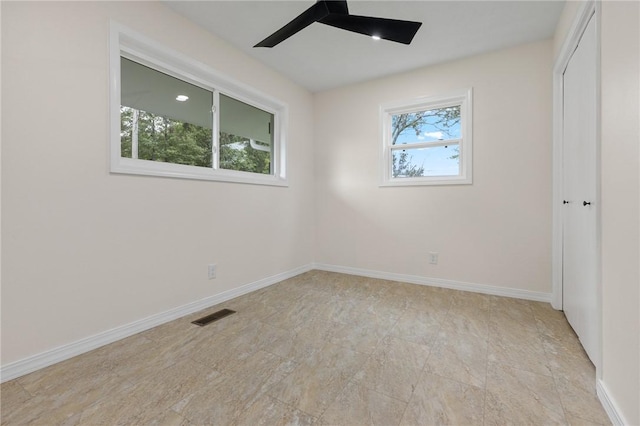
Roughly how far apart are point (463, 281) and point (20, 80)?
4.06m

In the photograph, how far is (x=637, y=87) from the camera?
1.09 meters

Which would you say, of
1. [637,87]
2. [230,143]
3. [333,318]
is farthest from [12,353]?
[637,87]

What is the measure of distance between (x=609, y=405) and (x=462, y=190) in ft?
7.43

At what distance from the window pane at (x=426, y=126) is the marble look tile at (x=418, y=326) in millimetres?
2104

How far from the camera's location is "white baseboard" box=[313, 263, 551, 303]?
2.86 meters

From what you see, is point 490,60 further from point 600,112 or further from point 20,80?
point 20,80

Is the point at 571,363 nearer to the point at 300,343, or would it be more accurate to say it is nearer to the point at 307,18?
the point at 300,343

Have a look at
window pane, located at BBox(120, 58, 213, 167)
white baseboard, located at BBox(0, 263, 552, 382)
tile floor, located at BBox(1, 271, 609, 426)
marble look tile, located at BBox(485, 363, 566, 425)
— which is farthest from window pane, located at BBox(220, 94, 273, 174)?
marble look tile, located at BBox(485, 363, 566, 425)

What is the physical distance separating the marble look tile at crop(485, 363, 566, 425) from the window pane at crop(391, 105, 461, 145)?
2.56 metres

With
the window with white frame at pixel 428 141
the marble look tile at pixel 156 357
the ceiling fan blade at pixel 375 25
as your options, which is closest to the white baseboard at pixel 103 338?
the marble look tile at pixel 156 357

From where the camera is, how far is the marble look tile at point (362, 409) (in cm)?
126

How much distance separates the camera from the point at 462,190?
321cm

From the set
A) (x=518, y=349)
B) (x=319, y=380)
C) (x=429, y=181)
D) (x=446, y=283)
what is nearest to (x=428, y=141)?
(x=429, y=181)

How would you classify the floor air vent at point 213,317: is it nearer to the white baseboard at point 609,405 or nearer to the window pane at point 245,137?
the window pane at point 245,137
